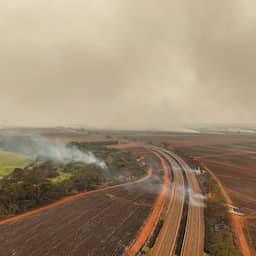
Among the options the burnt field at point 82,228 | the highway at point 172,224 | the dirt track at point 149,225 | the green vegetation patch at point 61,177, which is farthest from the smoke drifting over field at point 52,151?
the burnt field at point 82,228

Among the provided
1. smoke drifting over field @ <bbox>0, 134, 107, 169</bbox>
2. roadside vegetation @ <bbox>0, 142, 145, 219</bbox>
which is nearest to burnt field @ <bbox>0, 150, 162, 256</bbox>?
roadside vegetation @ <bbox>0, 142, 145, 219</bbox>

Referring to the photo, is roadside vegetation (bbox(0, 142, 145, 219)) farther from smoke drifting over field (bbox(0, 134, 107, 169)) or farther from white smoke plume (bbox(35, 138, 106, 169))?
smoke drifting over field (bbox(0, 134, 107, 169))

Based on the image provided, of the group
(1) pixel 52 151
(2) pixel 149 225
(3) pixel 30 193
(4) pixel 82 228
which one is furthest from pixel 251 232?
(1) pixel 52 151

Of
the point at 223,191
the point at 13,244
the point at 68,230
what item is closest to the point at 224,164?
the point at 223,191

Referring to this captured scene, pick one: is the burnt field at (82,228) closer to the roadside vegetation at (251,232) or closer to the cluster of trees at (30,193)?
the cluster of trees at (30,193)

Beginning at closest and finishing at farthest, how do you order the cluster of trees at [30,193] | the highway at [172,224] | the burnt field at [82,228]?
the burnt field at [82,228], the highway at [172,224], the cluster of trees at [30,193]

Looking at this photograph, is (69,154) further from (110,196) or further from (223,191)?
(223,191)
